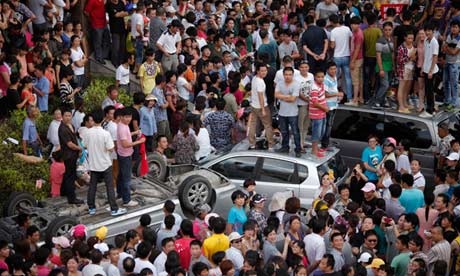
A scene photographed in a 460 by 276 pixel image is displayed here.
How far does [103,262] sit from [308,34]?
348 inches

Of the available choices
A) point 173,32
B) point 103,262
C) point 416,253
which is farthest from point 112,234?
point 173,32

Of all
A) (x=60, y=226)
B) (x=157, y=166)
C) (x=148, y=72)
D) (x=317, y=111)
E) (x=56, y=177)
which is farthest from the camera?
(x=148, y=72)

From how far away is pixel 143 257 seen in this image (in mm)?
11906

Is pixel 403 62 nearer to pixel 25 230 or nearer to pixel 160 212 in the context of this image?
pixel 160 212

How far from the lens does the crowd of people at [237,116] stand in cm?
1252

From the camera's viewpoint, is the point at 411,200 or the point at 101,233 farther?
the point at 411,200

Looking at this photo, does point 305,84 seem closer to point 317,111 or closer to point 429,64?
point 317,111

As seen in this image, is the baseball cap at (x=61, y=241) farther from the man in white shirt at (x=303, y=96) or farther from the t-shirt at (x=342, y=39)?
the t-shirt at (x=342, y=39)

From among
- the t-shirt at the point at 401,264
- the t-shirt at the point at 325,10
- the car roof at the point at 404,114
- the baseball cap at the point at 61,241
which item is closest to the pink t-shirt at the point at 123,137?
the baseball cap at the point at 61,241

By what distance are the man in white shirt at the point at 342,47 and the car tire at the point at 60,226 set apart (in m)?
7.54

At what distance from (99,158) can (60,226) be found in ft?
4.66

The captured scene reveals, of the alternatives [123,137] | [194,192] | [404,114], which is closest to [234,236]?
[194,192]

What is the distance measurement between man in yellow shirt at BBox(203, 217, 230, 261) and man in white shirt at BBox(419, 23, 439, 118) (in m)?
6.87

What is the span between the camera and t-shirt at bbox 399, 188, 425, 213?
48.2 feet
